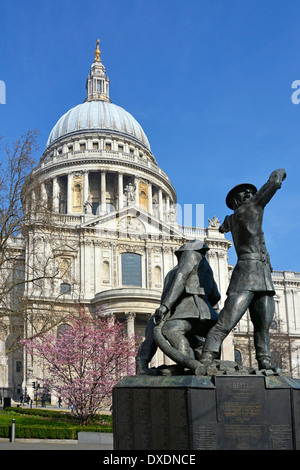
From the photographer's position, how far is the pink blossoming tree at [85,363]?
2814cm

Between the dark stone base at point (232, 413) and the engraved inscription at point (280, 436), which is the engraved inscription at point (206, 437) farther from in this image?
the engraved inscription at point (280, 436)

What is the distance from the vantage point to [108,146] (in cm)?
7938

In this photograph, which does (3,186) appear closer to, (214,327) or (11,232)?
(11,232)

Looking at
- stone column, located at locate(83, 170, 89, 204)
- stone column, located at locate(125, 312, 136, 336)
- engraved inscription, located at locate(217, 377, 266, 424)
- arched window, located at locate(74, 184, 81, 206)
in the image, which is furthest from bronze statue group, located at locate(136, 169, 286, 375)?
arched window, located at locate(74, 184, 81, 206)

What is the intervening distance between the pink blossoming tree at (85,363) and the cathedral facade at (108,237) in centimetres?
204

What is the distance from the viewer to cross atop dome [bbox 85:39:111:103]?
9070 cm

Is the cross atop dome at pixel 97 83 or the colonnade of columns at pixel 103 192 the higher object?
the cross atop dome at pixel 97 83

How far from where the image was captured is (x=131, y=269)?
57.0m

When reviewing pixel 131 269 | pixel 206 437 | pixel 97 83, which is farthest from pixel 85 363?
pixel 97 83

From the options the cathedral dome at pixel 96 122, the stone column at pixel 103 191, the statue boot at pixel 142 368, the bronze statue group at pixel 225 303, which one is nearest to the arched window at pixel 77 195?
the stone column at pixel 103 191

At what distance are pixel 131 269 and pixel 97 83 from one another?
45.1 meters

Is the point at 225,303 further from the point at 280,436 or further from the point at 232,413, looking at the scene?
the point at 280,436

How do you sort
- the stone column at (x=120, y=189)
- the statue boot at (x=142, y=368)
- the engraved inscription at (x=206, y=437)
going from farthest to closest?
the stone column at (x=120, y=189), the statue boot at (x=142, y=368), the engraved inscription at (x=206, y=437)

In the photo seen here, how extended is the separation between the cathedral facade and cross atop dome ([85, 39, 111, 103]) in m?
0.16
